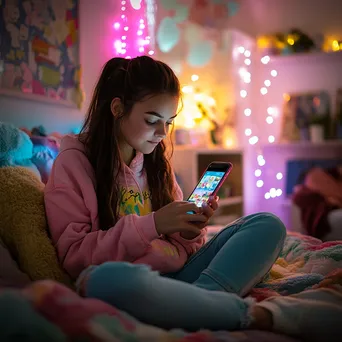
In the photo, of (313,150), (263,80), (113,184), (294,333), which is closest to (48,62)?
(113,184)

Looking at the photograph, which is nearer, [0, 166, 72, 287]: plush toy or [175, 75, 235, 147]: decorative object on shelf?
[0, 166, 72, 287]: plush toy

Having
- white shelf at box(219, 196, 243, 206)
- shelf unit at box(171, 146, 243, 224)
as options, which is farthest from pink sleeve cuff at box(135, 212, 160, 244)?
white shelf at box(219, 196, 243, 206)

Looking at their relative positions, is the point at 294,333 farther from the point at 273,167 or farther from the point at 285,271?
the point at 273,167

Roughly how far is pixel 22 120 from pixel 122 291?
1.10 m

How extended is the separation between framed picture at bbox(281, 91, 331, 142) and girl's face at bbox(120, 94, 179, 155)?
2.37m

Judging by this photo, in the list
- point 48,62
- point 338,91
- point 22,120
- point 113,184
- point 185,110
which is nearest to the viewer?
point 113,184

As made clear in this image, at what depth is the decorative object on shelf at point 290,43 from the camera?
137 inches

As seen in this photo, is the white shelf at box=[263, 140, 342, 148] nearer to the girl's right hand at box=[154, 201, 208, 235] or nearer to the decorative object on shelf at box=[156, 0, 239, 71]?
the decorative object on shelf at box=[156, 0, 239, 71]

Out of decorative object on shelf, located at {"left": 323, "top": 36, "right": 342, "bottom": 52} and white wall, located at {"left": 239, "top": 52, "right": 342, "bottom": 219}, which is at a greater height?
decorative object on shelf, located at {"left": 323, "top": 36, "right": 342, "bottom": 52}

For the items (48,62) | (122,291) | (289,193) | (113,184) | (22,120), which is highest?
(48,62)

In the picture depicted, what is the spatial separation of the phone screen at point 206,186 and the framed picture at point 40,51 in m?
0.80

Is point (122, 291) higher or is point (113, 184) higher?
point (113, 184)

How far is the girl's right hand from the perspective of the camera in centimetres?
109

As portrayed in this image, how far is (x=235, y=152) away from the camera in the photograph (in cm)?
312
